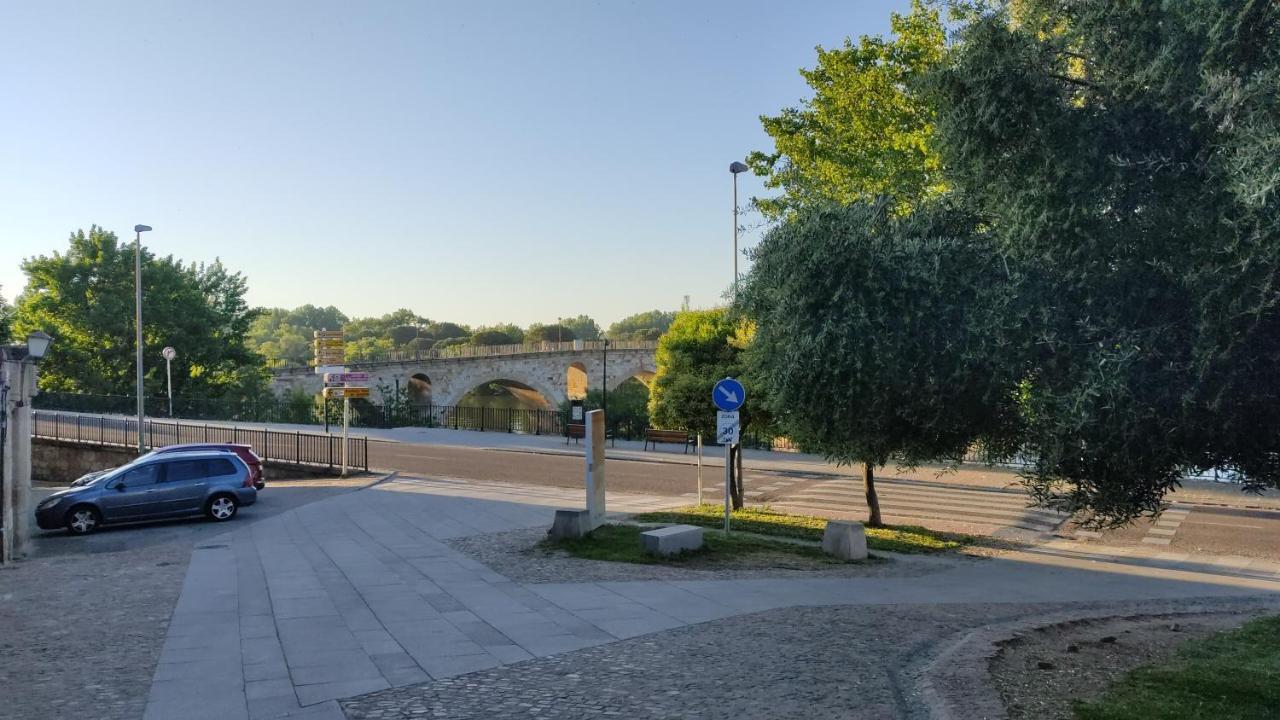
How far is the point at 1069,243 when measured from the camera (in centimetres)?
697

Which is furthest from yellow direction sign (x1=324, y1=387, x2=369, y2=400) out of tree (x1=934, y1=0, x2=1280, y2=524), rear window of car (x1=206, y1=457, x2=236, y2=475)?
tree (x1=934, y1=0, x2=1280, y2=524)

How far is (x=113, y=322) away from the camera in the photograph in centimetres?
5206

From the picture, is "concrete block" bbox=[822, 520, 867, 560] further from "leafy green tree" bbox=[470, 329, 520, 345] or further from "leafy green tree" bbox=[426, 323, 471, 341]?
"leafy green tree" bbox=[426, 323, 471, 341]

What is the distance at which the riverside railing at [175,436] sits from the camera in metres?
30.6

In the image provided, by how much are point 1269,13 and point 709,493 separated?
18.1 meters

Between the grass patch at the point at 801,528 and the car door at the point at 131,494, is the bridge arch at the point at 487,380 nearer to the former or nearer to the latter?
the car door at the point at 131,494

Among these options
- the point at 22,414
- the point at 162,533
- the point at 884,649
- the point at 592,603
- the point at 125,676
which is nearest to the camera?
the point at 125,676

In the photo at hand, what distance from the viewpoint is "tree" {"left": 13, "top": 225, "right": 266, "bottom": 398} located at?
170ft

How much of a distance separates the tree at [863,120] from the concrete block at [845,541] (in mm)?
14349

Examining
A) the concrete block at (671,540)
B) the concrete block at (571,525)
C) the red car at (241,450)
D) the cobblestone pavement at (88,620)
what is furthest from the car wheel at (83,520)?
the concrete block at (671,540)

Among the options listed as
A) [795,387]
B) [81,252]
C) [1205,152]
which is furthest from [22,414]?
[81,252]

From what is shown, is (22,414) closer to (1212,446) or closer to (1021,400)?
(1021,400)

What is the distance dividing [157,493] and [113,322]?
39.4 meters

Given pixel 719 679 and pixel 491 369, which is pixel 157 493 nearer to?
pixel 719 679
